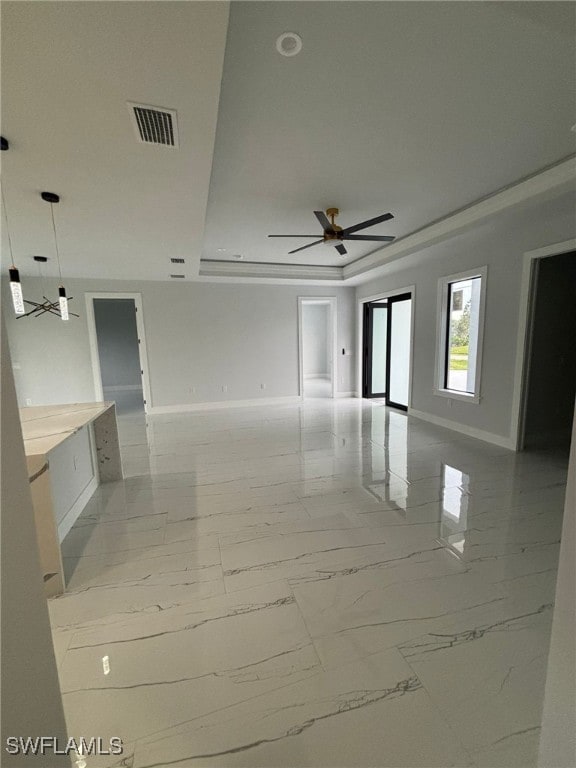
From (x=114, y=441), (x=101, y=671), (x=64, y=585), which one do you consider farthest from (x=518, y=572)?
(x=114, y=441)

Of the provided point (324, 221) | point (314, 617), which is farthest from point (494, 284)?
point (314, 617)

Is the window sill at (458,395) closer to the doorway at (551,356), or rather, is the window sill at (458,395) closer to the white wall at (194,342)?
the doorway at (551,356)

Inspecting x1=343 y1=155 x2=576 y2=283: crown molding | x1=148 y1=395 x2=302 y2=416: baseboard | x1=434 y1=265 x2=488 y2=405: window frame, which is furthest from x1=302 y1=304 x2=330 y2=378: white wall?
x1=434 y1=265 x2=488 y2=405: window frame

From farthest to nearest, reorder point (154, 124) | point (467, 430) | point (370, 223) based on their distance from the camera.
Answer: point (467, 430) < point (370, 223) < point (154, 124)

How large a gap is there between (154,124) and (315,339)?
8753 mm

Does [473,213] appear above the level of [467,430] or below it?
above

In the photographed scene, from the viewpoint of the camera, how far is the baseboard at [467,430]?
4008 millimetres

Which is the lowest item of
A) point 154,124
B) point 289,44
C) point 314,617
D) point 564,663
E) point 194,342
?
point 314,617

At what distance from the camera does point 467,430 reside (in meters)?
4.59

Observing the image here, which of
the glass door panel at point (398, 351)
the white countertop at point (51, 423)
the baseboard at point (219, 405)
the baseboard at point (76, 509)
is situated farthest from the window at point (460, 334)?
the baseboard at point (76, 509)

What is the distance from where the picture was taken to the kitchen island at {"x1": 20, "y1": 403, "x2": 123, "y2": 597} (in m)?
1.79

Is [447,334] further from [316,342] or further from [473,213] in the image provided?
[316,342]

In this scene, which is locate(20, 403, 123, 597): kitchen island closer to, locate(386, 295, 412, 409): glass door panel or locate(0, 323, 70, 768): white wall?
locate(0, 323, 70, 768): white wall

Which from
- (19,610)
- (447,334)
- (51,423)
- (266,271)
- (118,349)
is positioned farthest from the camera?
(118,349)
